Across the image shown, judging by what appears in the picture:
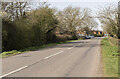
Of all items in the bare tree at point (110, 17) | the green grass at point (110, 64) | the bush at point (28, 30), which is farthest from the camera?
the bare tree at point (110, 17)

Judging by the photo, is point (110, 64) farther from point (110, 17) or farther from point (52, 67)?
point (110, 17)

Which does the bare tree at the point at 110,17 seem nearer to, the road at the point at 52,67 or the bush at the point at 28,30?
the bush at the point at 28,30

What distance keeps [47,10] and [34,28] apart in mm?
10221

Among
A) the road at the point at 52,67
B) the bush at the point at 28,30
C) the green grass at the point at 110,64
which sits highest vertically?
the bush at the point at 28,30

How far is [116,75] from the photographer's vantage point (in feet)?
28.2

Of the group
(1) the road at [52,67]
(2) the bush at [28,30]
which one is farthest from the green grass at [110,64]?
(2) the bush at [28,30]

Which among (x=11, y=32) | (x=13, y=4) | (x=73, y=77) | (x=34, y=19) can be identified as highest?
(x=13, y=4)

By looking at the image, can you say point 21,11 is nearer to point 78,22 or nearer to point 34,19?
point 34,19

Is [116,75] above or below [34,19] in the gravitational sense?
below

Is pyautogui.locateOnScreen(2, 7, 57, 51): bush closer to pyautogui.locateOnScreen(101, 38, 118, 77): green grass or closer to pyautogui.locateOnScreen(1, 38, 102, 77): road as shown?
pyautogui.locateOnScreen(1, 38, 102, 77): road

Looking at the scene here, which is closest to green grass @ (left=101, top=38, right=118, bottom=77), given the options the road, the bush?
the road

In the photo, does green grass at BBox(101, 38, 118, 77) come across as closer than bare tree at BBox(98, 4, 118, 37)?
Yes

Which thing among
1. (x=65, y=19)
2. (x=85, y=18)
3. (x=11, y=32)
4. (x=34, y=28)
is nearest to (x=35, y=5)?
(x=34, y=28)

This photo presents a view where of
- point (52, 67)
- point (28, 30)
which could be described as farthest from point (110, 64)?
point (28, 30)
